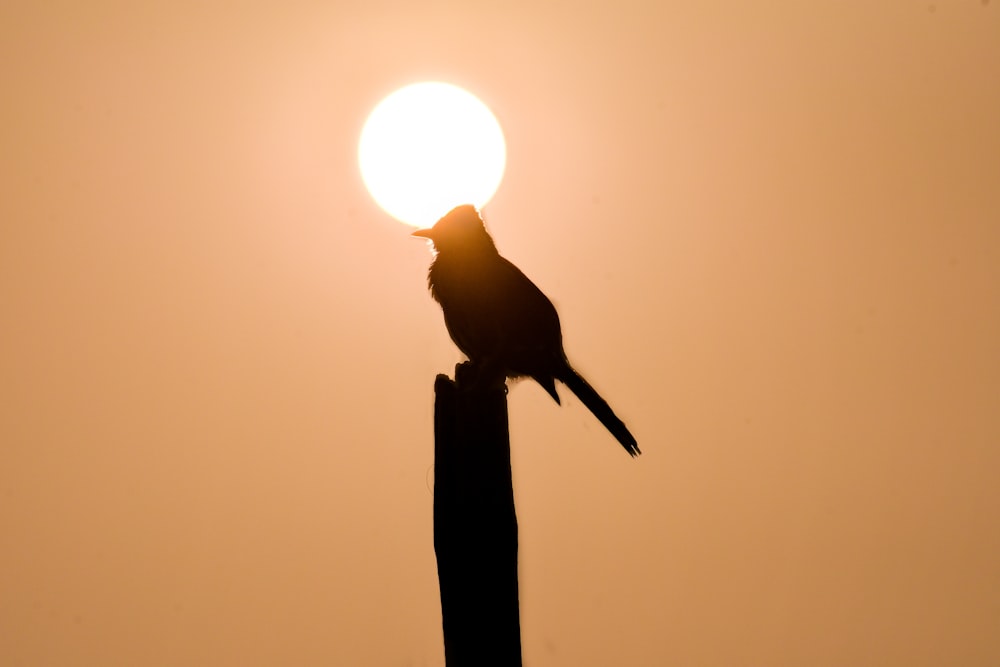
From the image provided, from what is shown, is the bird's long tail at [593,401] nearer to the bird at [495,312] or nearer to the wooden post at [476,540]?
the bird at [495,312]

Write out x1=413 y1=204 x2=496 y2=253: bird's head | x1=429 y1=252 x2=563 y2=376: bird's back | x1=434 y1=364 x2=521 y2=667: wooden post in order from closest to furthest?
1. x1=434 y1=364 x2=521 y2=667: wooden post
2. x1=429 y1=252 x2=563 y2=376: bird's back
3. x1=413 y1=204 x2=496 y2=253: bird's head

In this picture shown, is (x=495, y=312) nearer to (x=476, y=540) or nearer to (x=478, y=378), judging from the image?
(x=478, y=378)

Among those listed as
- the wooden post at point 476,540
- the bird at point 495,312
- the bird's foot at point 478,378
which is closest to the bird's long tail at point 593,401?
the bird at point 495,312

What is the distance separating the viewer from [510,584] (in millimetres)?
752

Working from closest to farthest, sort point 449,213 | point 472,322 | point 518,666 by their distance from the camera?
point 518,666 < point 472,322 < point 449,213

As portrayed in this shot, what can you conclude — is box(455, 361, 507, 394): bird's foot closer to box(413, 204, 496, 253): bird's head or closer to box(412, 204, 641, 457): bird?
box(412, 204, 641, 457): bird

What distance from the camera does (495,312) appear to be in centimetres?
106

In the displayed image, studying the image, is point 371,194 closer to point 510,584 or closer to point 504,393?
point 504,393

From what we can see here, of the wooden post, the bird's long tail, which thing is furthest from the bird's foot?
the bird's long tail

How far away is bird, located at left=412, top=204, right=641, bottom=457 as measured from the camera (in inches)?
41.1

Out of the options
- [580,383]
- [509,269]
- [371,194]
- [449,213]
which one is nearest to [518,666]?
[580,383]

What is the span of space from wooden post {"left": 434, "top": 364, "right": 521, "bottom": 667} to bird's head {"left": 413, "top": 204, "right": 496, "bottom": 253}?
441 mm

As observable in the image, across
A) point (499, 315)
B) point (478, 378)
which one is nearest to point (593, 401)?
point (499, 315)

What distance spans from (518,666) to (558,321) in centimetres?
55
